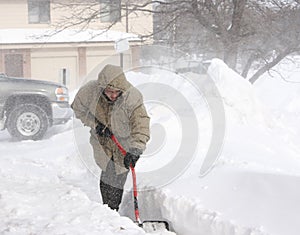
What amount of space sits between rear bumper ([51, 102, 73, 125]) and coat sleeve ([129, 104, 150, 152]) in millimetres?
5155

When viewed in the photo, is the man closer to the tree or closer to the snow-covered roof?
the tree

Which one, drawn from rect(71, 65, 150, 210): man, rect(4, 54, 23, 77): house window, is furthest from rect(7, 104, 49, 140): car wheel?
rect(4, 54, 23, 77): house window

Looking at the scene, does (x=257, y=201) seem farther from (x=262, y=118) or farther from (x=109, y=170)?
(x=262, y=118)

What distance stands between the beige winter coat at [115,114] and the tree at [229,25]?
7.09m

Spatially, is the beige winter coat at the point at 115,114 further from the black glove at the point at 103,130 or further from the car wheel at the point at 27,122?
the car wheel at the point at 27,122

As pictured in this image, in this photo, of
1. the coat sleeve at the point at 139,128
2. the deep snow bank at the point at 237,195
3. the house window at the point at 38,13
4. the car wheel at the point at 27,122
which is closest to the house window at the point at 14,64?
the house window at the point at 38,13

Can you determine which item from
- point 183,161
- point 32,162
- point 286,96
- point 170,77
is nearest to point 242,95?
point 170,77

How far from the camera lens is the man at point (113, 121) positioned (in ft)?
15.4

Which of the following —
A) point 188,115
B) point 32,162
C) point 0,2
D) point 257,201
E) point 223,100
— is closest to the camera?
point 257,201

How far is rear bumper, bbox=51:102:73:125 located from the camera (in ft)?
31.8

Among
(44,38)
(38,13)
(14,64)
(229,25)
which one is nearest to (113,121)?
(229,25)

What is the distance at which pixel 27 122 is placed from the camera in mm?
9484

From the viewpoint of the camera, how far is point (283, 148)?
322 inches

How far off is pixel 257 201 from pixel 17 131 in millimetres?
5692
